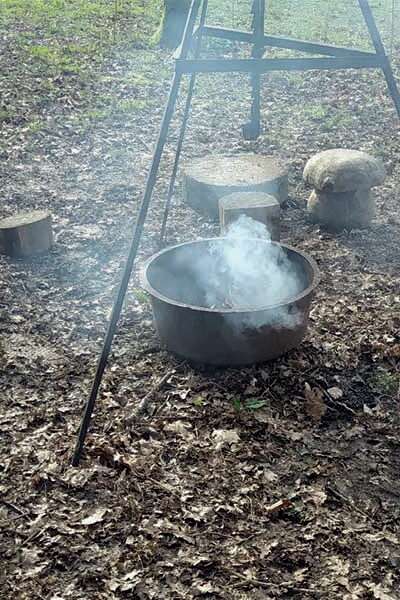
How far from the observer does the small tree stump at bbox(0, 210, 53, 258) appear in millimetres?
5969

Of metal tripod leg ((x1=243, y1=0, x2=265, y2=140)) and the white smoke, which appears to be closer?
the white smoke

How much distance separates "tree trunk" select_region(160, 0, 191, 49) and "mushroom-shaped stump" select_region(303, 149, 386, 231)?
21.6ft

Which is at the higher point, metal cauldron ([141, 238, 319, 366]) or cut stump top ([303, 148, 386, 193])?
cut stump top ([303, 148, 386, 193])

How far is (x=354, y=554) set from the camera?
10.6ft

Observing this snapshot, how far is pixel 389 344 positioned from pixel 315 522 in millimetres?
1738

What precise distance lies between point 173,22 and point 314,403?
9637mm

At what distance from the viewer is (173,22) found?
474 inches

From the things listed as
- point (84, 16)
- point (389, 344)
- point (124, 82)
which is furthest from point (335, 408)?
point (84, 16)

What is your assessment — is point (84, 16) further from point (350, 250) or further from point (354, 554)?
point (354, 554)

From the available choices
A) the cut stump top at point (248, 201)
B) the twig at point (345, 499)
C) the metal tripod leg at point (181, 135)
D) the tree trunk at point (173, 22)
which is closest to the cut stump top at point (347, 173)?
the cut stump top at point (248, 201)

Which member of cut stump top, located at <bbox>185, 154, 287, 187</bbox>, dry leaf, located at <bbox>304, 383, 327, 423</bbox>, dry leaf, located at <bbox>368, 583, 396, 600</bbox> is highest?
cut stump top, located at <bbox>185, 154, 287, 187</bbox>

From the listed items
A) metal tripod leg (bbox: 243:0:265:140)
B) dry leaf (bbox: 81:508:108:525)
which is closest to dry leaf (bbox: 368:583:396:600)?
dry leaf (bbox: 81:508:108:525)

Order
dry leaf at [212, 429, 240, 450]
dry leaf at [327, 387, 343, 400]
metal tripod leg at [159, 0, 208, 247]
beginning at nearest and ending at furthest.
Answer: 1. dry leaf at [212, 429, 240, 450]
2. dry leaf at [327, 387, 343, 400]
3. metal tripod leg at [159, 0, 208, 247]

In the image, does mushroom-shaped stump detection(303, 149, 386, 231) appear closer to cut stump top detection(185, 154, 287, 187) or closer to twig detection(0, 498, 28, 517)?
cut stump top detection(185, 154, 287, 187)
